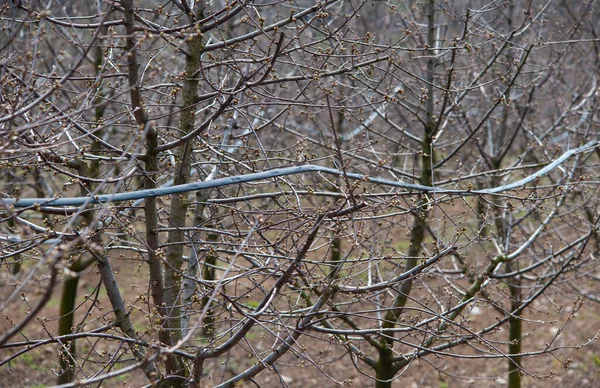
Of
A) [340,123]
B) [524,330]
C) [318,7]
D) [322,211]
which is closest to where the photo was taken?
[322,211]

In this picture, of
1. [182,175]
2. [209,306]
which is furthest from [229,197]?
[209,306]

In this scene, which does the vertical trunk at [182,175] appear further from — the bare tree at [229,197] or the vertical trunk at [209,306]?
the vertical trunk at [209,306]

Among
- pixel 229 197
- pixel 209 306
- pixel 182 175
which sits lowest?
pixel 209 306

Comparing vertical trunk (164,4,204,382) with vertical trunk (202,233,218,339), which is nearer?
vertical trunk (202,233,218,339)

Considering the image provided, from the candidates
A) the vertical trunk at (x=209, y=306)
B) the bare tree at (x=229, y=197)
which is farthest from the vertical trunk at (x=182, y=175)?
the vertical trunk at (x=209, y=306)

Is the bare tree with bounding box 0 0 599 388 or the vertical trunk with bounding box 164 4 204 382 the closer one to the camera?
the bare tree with bounding box 0 0 599 388

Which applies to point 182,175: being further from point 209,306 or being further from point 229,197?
point 229,197

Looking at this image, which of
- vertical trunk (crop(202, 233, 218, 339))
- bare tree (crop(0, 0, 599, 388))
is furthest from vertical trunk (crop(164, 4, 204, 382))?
vertical trunk (crop(202, 233, 218, 339))

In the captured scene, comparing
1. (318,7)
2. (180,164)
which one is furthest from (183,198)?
(318,7)

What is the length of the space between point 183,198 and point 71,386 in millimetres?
1607

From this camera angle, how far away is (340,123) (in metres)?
9.81

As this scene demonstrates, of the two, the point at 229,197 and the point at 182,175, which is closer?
the point at 182,175

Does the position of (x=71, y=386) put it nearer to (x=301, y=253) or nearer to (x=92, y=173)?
(x=301, y=253)

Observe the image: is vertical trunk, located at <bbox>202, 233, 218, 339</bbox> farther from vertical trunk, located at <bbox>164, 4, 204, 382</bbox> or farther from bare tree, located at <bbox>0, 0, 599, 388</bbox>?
vertical trunk, located at <bbox>164, 4, 204, 382</bbox>
